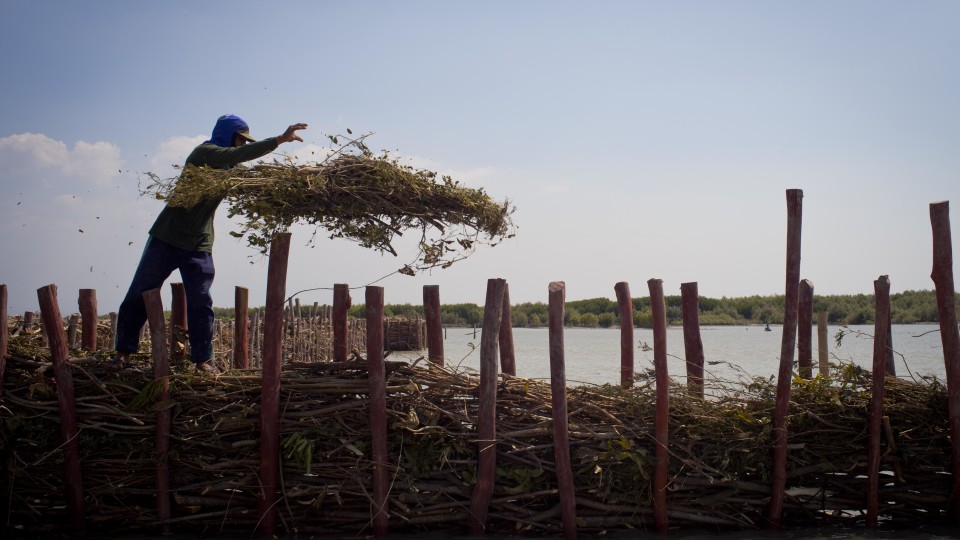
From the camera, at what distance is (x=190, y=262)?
19.0 feet

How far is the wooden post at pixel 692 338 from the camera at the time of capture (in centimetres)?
594

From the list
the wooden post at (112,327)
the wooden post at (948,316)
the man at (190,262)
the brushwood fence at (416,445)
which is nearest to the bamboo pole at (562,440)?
the brushwood fence at (416,445)

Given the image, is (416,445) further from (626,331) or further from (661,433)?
(626,331)

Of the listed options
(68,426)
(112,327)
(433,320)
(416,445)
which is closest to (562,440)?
(416,445)

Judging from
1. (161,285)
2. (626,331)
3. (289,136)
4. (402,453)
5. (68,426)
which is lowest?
(402,453)

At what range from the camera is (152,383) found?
550cm

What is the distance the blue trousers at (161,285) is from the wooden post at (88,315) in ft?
3.02

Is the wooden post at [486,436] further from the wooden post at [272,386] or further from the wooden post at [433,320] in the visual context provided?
the wooden post at [272,386]

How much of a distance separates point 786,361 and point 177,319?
461 cm

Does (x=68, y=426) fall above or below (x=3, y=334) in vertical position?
below

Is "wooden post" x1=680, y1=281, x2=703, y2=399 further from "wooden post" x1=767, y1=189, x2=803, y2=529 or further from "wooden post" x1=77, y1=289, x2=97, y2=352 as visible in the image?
"wooden post" x1=77, y1=289, x2=97, y2=352

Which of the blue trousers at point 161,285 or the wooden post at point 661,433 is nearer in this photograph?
the wooden post at point 661,433

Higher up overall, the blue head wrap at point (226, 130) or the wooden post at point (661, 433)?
the blue head wrap at point (226, 130)

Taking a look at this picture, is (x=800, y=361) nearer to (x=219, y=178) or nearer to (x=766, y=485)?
(x=766, y=485)
